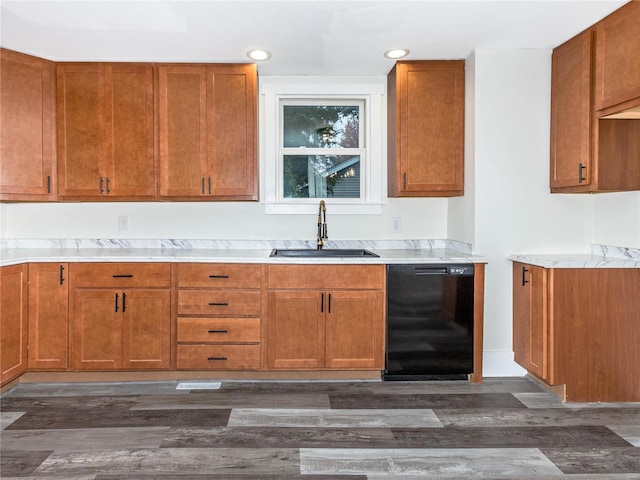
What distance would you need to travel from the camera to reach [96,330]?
307 cm

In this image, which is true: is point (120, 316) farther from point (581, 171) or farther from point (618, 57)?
point (618, 57)

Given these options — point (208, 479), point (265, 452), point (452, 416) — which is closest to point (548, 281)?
point (452, 416)

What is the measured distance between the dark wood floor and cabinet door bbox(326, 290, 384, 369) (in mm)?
174

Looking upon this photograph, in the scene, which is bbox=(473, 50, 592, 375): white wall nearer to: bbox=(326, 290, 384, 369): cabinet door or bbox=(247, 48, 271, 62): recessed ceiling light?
bbox=(326, 290, 384, 369): cabinet door

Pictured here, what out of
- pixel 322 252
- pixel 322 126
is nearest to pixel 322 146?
pixel 322 126

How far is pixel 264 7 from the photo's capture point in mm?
2525

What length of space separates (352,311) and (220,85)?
192cm

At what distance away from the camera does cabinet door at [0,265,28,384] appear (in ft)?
9.32

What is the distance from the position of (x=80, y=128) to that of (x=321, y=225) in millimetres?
1936

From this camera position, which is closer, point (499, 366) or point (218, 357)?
point (218, 357)

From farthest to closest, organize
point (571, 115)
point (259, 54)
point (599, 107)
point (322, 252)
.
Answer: point (322, 252)
point (259, 54)
point (571, 115)
point (599, 107)

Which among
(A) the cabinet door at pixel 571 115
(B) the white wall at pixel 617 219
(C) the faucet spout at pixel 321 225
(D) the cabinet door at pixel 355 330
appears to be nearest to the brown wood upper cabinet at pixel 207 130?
(C) the faucet spout at pixel 321 225

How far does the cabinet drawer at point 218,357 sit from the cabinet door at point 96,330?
0.46 m

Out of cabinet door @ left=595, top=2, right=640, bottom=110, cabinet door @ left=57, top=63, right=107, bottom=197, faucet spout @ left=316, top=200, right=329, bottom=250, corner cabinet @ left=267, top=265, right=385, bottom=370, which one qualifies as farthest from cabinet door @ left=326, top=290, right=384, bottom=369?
cabinet door @ left=57, top=63, right=107, bottom=197
